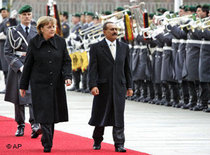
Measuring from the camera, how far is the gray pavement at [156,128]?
9.41 metres

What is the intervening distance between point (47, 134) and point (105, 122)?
2.44ft

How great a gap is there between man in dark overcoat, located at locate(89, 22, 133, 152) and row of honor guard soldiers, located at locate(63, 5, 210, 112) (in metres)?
5.04

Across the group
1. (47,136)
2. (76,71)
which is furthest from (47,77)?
(76,71)

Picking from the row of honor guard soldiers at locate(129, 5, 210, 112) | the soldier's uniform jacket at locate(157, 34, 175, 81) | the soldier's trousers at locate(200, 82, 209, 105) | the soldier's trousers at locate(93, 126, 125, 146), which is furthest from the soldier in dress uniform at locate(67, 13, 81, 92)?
the soldier's trousers at locate(93, 126, 125, 146)

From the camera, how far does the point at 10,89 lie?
35.0 ft

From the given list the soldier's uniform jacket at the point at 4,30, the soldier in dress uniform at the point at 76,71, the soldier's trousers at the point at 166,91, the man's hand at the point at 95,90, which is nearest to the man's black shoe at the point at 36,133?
the man's hand at the point at 95,90

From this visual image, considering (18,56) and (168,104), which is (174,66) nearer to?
(168,104)

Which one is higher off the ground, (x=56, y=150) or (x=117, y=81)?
(x=117, y=81)

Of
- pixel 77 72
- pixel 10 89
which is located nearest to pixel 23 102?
pixel 10 89

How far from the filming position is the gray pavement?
371 inches

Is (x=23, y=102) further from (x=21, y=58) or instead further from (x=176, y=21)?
(x=176, y=21)

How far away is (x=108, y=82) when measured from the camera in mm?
9180

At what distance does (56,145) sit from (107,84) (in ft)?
3.50

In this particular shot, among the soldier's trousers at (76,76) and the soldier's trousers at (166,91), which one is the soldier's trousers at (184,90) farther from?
the soldier's trousers at (76,76)
